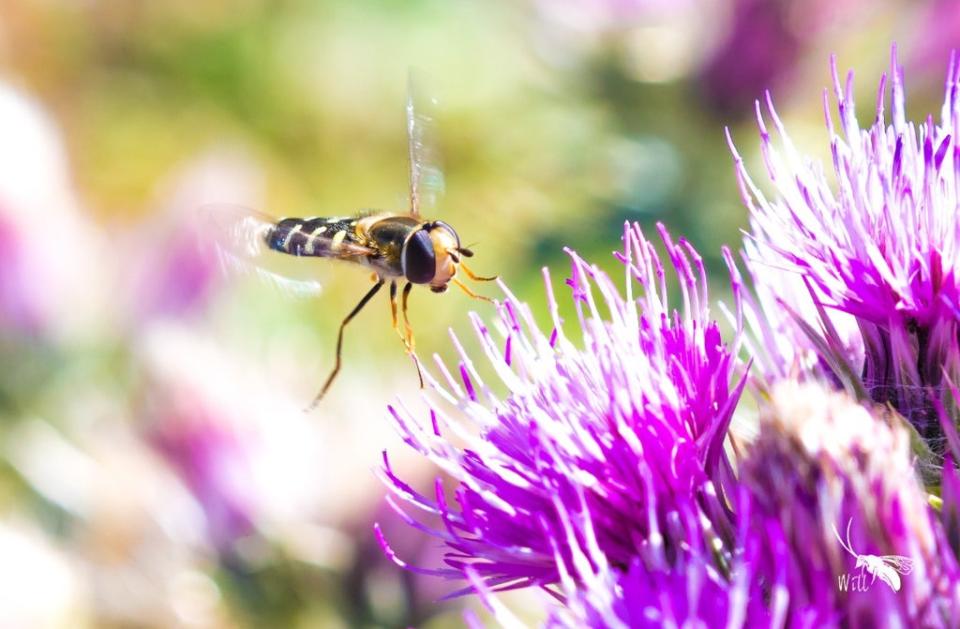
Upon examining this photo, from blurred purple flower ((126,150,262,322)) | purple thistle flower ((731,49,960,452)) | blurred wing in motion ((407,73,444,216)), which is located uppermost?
blurred purple flower ((126,150,262,322))

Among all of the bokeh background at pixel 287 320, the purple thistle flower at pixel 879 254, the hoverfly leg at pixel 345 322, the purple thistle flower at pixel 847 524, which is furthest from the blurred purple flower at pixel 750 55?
the purple thistle flower at pixel 847 524

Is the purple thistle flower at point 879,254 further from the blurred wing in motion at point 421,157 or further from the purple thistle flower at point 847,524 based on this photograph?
A: the blurred wing in motion at point 421,157

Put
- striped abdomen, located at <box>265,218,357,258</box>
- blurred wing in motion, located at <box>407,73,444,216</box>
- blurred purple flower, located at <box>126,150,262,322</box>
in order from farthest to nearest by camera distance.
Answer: blurred purple flower, located at <box>126,150,262,322</box>, blurred wing in motion, located at <box>407,73,444,216</box>, striped abdomen, located at <box>265,218,357,258</box>

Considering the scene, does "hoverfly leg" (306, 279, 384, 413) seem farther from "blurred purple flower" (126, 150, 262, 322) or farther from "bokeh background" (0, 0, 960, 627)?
"blurred purple flower" (126, 150, 262, 322)

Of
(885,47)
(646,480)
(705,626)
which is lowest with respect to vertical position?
(705,626)

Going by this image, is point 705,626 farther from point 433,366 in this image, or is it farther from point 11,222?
point 11,222

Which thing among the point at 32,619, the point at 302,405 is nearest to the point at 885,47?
the point at 302,405

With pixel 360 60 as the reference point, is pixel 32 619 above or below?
below

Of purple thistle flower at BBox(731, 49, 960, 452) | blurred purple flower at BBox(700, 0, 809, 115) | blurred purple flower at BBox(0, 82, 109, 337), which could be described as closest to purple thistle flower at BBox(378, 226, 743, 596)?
purple thistle flower at BBox(731, 49, 960, 452)
